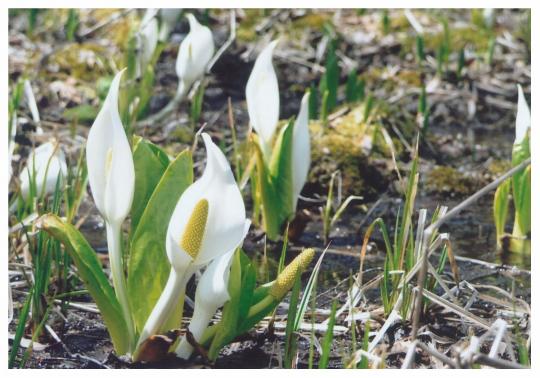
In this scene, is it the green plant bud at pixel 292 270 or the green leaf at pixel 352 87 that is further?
the green leaf at pixel 352 87

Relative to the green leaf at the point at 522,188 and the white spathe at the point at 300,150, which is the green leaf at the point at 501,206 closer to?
the green leaf at the point at 522,188

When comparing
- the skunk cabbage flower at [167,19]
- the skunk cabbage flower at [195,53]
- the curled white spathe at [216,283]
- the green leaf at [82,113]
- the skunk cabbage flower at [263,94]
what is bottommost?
the curled white spathe at [216,283]

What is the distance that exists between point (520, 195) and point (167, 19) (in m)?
1.12

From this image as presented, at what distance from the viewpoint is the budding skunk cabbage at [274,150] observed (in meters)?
1.64

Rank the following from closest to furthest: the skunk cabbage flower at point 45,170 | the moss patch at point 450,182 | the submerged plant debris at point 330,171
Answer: the submerged plant debris at point 330,171 < the skunk cabbage flower at point 45,170 < the moss patch at point 450,182

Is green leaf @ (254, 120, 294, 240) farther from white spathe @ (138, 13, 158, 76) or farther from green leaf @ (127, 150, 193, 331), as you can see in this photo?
white spathe @ (138, 13, 158, 76)

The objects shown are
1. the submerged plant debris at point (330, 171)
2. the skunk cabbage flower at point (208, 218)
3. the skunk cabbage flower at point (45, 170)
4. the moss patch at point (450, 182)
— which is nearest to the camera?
the skunk cabbage flower at point (208, 218)

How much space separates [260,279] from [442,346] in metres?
0.39

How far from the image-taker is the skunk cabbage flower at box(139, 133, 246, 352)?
3.24ft

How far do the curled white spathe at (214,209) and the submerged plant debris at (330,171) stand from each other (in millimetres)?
119

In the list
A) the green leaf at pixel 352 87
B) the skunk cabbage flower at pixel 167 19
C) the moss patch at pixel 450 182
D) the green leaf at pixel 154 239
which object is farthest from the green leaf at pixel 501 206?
the skunk cabbage flower at pixel 167 19

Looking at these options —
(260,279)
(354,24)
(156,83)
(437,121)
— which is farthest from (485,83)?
(260,279)

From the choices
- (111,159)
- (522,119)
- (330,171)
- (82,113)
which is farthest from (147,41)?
(111,159)
